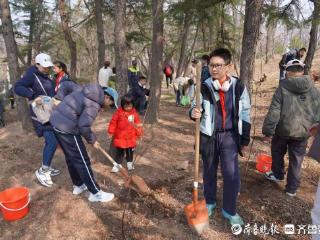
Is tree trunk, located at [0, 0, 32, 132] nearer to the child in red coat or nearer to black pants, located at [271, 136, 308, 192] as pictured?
the child in red coat

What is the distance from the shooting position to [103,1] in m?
11.9

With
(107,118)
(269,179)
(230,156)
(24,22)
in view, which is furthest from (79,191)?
(24,22)

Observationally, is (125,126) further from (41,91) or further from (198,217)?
(198,217)

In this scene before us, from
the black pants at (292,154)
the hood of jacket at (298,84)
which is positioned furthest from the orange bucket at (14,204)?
the hood of jacket at (298,84)

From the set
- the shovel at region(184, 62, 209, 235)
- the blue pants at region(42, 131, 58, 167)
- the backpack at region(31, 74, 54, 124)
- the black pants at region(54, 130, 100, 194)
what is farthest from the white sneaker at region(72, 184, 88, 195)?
the shovel at region(184, 62, 209, 235)

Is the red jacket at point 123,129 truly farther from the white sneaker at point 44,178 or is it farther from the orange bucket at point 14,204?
the orange bucket at point 14,204

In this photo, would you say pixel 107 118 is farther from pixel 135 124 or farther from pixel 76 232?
pixel 76 232

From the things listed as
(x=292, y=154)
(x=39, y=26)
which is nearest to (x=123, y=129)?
(x=292, y=154)

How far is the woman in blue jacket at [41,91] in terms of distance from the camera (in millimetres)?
4699

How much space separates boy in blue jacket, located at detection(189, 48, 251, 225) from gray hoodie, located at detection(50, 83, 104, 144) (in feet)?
3.92

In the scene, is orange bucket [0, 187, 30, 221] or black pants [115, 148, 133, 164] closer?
orange bucket [0, 187, 30, 221]

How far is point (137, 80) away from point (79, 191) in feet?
18.6

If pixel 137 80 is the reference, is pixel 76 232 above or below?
below

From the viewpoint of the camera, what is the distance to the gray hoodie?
380cm
